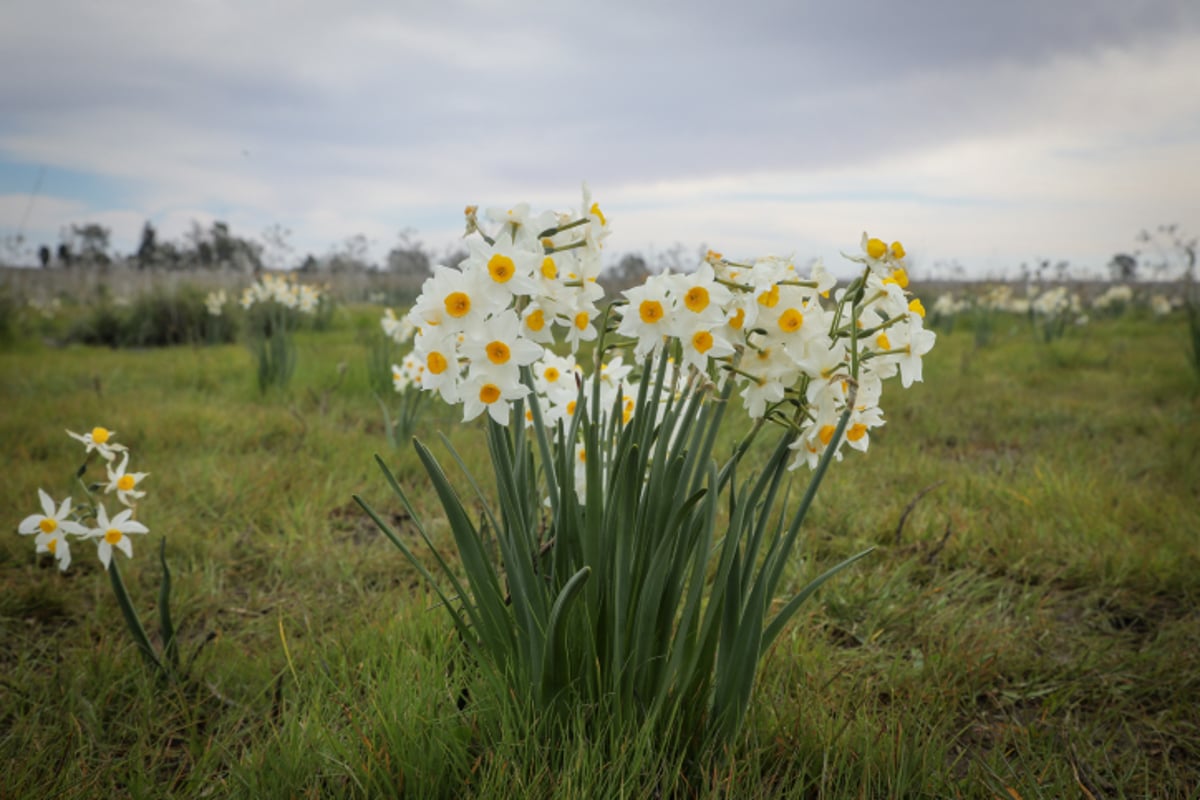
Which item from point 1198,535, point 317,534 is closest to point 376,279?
point 317,534

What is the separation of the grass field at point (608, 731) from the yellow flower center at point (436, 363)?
0.63m

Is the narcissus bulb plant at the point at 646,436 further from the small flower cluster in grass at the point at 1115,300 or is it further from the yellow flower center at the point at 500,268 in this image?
the small flower cluster in grass at the point at 1115,300

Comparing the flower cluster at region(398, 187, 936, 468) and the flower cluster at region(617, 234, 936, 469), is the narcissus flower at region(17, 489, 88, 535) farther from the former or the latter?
the flower cluster at region(617, 234, 936, 469)

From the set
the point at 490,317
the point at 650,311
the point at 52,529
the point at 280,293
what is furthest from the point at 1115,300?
the point at 52,529

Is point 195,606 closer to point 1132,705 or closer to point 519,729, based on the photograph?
point 519,729

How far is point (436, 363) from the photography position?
109 cm

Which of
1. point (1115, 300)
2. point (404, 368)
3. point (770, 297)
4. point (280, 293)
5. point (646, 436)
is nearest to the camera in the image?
point (770, 297)

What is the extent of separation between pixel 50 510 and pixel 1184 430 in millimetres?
5199

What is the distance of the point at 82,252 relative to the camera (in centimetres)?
1764

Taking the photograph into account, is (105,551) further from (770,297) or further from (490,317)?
(770,297)

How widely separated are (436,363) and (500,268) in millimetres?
167

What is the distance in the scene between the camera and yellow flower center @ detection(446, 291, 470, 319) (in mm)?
1075

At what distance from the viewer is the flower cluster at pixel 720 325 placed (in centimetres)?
107

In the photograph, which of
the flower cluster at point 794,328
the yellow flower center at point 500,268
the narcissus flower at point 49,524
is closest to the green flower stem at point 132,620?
the narcissus flower at point 49,524
